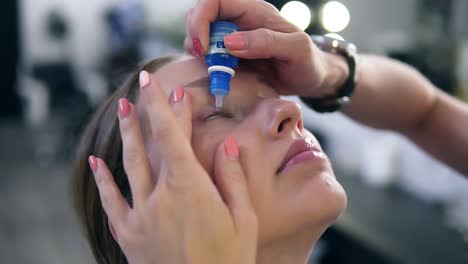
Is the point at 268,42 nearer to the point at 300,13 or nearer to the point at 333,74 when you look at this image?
the point at 333,74

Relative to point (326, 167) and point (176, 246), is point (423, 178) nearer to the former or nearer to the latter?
point (326, 167)

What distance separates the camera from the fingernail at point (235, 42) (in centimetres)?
82

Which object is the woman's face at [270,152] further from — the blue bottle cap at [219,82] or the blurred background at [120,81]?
the blurred background at [120,81]

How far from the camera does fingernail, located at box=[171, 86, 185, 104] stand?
821 mm

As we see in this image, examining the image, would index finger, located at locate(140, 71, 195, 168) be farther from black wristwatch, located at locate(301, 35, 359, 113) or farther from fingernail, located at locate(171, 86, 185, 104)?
black wristwatch, located at locate(301, 35, 359, 113)

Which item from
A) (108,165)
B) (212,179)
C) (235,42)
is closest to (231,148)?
(212,179)

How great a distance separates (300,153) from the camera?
2.83 feet

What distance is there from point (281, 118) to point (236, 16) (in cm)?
18

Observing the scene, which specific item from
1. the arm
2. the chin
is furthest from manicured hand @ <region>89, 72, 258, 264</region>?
the arm

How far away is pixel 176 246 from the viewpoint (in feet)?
2.38

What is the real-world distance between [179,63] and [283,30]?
0.18 m

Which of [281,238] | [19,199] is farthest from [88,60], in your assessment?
[281,238]

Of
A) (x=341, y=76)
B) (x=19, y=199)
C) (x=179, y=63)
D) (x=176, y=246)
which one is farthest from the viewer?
(x=19, y=199)

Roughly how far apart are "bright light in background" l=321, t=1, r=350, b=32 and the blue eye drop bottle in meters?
1.62
